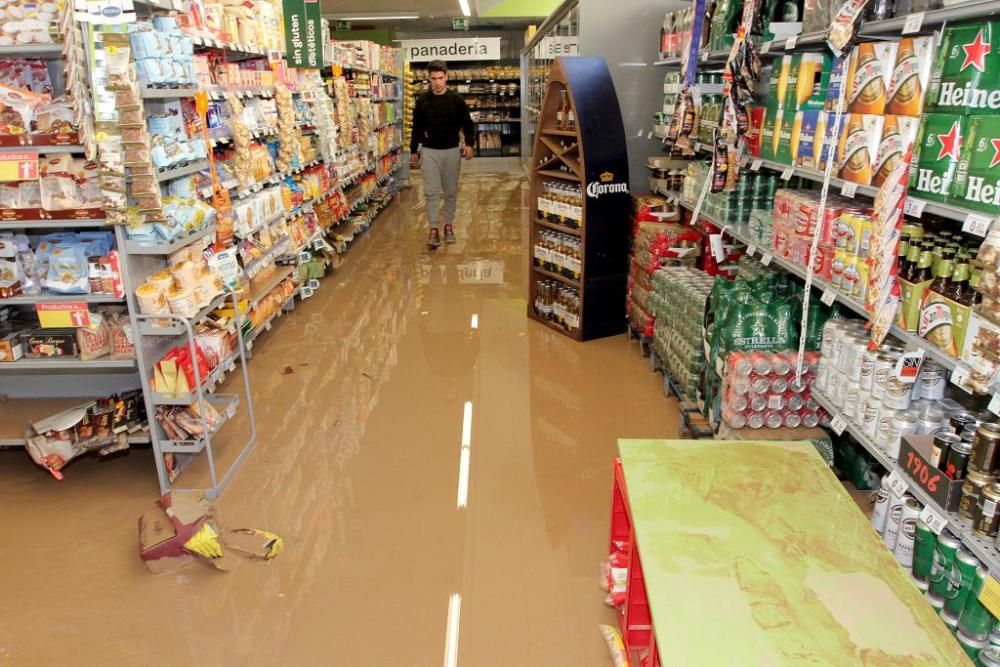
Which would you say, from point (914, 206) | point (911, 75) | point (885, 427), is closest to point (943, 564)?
point (885, 427)

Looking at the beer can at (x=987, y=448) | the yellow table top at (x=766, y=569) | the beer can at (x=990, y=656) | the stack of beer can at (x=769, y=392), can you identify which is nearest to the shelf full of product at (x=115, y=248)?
the yellow table top at (x=766, y=569)

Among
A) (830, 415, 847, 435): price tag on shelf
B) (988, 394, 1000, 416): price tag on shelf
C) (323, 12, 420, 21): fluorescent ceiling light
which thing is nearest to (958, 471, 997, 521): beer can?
(988, 394, 1000, 416): price tag on shelf

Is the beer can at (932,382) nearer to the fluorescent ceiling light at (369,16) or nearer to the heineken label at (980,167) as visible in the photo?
the heineken label at (980,167)

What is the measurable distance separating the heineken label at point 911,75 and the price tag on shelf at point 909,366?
81 centimetres

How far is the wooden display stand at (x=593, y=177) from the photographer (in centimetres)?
521

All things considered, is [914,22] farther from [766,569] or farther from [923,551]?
[766,569]

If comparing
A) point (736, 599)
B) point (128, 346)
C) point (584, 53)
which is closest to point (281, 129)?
point (584, 53)

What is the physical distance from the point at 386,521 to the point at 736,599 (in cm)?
188

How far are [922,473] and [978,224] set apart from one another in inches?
30.9

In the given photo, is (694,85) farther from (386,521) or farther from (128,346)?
(128,346)

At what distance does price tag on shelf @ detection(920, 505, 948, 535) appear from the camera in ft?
7.25

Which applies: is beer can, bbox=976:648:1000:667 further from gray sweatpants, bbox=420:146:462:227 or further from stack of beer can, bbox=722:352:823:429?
gray sweatpants, bbox=420:146:462:227

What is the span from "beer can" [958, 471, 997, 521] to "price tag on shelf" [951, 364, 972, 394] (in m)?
0.24

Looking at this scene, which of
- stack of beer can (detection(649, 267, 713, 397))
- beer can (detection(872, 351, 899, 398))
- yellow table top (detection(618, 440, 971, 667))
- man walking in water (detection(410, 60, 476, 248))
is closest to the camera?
yellow table top (detection(618, 440, 971, 667))
